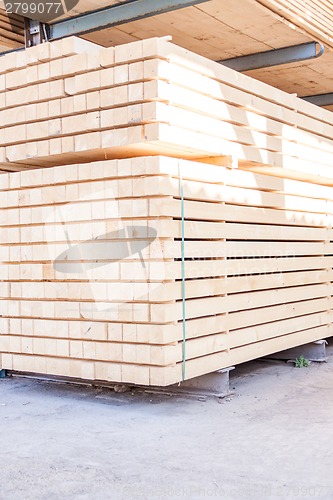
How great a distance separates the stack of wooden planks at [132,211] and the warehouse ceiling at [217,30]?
174 cm

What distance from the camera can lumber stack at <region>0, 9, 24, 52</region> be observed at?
7988 mm

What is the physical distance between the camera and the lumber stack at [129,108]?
5.08 metres

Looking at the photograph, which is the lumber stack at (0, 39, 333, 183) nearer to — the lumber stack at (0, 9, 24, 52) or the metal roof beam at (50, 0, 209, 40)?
the metal roof beam at (50, 0, 209, 40)

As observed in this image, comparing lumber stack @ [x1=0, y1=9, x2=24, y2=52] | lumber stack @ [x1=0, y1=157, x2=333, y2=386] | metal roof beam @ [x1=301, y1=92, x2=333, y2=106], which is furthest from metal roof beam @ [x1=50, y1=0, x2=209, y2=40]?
metal roof beam @ [x1=301, y1=92, x2=333, y2=106]

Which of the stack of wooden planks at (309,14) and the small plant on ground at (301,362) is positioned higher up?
the stack of wooden planks at (309,14)

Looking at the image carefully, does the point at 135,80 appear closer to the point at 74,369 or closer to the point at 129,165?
the point at 129,165

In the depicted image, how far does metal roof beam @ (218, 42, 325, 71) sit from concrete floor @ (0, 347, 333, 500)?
178 inches

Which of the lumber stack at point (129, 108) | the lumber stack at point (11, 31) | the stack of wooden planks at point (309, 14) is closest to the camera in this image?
the lumber stack at point (129, 108)

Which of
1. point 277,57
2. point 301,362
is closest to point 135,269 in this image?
point 301,362

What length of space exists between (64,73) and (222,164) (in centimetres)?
160

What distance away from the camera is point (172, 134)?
5125 mm

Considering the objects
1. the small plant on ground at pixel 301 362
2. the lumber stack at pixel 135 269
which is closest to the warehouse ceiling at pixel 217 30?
the lumber stack at pixel 135 269

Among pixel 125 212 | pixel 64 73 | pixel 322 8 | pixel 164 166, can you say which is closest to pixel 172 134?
pixel 164 166
